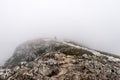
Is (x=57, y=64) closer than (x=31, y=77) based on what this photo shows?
No

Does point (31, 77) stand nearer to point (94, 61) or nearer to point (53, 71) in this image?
point (53, 71)

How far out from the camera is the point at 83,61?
66812mm

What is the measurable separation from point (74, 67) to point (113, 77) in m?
8.74

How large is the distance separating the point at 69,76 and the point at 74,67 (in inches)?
139

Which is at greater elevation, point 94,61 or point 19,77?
point 94,61

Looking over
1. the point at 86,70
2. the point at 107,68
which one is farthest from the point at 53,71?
the point at 107,68

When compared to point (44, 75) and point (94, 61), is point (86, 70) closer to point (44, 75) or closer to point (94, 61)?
point (94, 61)

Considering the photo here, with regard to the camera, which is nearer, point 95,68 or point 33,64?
point 95,68

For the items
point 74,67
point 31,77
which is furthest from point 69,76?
point 31,77

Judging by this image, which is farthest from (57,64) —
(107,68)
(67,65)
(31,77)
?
(107,68)

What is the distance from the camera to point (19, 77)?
6406cm

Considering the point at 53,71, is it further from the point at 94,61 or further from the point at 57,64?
the point at 94,61

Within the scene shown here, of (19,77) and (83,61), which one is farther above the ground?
(83,61)

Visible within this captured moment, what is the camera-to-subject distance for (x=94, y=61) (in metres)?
66.7
